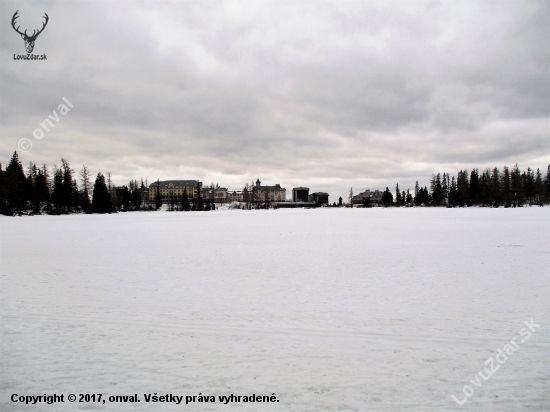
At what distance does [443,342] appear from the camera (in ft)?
22.0

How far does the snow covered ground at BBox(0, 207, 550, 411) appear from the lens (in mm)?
5164

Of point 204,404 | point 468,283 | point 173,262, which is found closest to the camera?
point 204,404

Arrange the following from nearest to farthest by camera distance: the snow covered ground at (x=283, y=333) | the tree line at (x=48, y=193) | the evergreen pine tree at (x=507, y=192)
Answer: the snow covered ground at (x=283, y=333) < the tree line at (x=48, y=193) < the evergreen pine tree at (x=507, y=192)

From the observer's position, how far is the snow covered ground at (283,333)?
16.9ft

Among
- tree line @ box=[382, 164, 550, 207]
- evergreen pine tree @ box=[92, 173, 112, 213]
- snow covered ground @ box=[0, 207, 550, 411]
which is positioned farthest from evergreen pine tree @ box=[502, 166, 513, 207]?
evergreen pine tree @ box=[92, 173, 112, 213]

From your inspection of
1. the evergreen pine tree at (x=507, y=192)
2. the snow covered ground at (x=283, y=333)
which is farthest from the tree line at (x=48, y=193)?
the evergreen pine tree at (x=507, y=192)

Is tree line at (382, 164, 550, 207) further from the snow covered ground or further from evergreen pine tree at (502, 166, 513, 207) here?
the snow covered ground

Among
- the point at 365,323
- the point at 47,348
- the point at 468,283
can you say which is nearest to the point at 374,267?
the point at 468,283

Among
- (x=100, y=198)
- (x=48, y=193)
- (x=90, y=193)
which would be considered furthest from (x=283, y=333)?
(x=90, y=193)

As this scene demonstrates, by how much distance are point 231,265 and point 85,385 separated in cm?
971

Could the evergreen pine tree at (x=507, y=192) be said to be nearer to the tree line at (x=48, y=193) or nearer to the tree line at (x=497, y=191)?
the tree line at (x=497, y=191)

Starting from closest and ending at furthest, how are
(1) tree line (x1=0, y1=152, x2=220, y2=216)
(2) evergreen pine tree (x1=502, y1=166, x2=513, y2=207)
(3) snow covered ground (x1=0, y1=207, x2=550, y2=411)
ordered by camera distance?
(3) snow covered ground (x1=0, y1=207, x2=550, y2=411) < (1) tree line (x1=0, y1=152, x2=220, y2=216) < (2) evergreen pine tree (x1=502, y1=166, x2=513, y2=207)

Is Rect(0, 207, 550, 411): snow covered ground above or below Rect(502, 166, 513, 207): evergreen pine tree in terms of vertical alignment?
below

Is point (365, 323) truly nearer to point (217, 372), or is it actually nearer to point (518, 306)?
point (217, 372)
